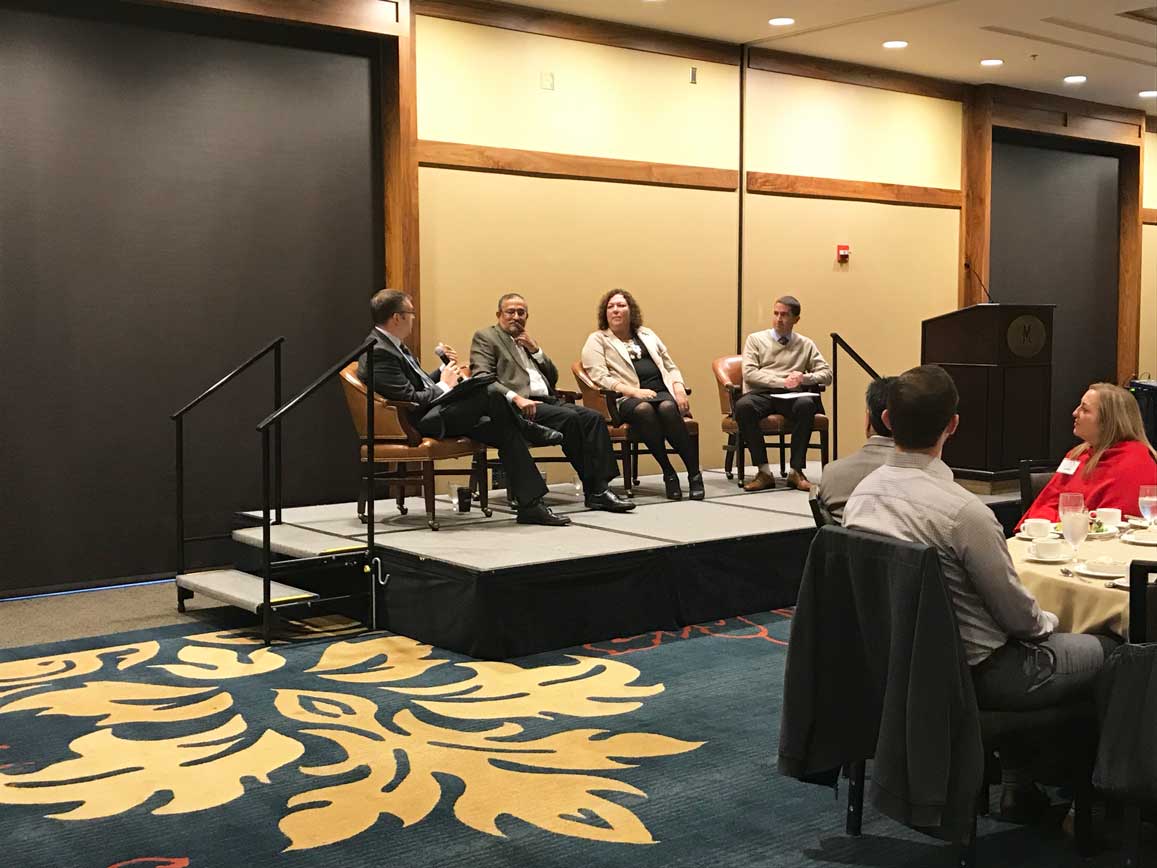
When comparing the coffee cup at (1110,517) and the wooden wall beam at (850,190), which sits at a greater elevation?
the wooden wall beam at (850,190)

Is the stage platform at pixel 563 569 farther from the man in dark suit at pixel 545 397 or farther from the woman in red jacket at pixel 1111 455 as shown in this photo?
the woman in red jacket at pixel 1111 455

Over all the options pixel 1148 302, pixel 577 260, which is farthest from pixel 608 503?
pixel 1148 302

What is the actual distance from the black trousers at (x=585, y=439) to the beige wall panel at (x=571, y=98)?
206 centimetres

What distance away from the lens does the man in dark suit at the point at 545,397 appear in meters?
6.46

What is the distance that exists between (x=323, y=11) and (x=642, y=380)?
2.69 meters

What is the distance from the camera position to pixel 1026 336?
768 cm

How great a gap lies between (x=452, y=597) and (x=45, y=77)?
3.43m

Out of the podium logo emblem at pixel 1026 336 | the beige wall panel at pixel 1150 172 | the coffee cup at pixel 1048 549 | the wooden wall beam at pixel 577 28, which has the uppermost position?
the wooden wall beam at pixel 577 28

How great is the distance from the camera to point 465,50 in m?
Answer: 7.57

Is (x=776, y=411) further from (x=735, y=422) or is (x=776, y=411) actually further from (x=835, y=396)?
(x=835, y=396)

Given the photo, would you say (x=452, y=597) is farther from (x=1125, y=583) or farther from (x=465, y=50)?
(x=465, y=50)

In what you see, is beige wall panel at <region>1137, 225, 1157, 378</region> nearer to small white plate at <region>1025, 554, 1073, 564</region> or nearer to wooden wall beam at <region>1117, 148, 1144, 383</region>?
wooden wall beam at <region>1117, 148, 1144, 383</region>

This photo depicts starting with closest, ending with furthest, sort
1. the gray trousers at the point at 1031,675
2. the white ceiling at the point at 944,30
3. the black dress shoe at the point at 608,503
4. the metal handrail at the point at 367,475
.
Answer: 1. the gray trousers at the point at 1031,675
2. the metal handrail at the point at 367,475
3. the black dress shoe at the point at 608,503
4. the white ceiling at the point at 944,30

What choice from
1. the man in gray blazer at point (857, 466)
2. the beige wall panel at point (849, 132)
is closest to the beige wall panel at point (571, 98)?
the beige wall panel at point (849, 132)
